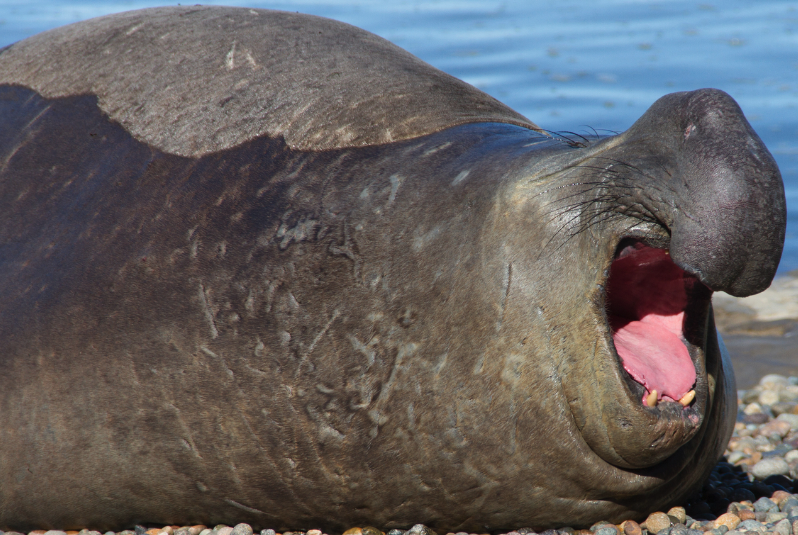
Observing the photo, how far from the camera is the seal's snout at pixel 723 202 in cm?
212

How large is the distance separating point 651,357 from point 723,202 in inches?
22.1

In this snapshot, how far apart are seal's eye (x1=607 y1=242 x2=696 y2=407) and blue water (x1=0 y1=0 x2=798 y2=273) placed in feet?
14.4

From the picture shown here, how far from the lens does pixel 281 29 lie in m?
3.46

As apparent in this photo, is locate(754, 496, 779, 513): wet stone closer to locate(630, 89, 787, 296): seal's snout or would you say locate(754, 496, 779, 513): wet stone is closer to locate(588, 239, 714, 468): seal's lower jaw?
locate(588, 239, 714, 468): seal's lower jaw

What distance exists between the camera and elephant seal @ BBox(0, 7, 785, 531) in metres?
2.36

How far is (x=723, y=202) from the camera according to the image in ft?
6.97

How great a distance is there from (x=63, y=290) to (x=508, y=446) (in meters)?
1.50

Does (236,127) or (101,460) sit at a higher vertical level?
(236,127)

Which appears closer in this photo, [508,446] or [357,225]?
[508,446]

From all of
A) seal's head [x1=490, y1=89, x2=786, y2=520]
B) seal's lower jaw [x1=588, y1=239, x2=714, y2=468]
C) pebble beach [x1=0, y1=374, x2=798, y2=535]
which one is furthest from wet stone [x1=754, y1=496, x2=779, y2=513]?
seal's lower jaw [x1=588, y1=239, x2=714, y2=468]

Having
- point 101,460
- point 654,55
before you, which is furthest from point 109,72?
point 654,55

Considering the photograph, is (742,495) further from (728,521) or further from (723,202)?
(723,202)

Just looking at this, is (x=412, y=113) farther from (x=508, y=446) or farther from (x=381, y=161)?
(x=508, y=446)

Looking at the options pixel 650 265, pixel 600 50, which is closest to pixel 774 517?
pixel 650 265
